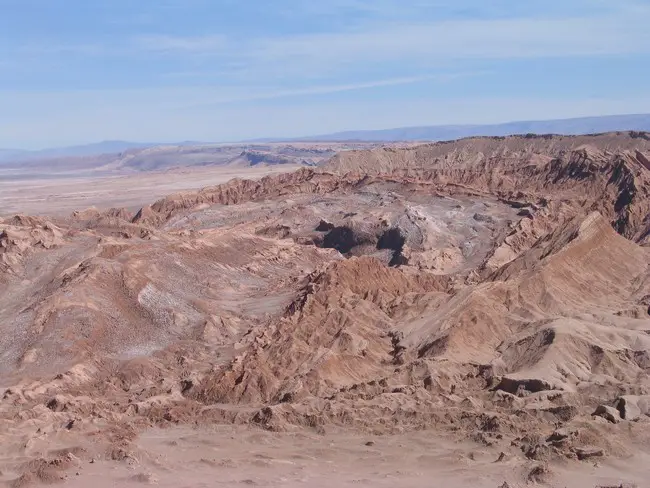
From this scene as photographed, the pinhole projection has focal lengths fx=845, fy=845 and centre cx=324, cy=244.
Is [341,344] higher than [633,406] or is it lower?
higher

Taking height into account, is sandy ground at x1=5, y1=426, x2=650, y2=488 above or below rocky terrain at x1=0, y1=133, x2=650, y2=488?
below

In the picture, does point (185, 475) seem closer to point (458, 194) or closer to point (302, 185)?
point (458, 194)

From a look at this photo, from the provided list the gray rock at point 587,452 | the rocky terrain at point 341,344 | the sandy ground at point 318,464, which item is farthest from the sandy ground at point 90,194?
the gray rock at point 587,452

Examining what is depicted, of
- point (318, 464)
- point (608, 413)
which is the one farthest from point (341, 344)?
point (608, 413)

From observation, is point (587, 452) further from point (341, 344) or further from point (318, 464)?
point (341, 344)

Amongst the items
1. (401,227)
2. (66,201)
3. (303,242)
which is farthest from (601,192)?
(66,201)

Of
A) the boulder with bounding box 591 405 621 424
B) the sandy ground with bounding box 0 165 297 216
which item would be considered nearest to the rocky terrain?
the boulder with bounding box 591 405 621 424

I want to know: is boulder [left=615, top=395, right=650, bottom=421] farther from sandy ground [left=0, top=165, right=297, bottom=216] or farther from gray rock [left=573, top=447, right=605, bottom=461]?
sandy ground [left=0, top=165, right=297, bottom=216]

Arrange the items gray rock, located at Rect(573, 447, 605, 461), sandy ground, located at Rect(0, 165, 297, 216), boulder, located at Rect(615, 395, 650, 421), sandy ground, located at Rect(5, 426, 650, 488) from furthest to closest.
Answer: sandy ground, located at Rect(0, 165, 297, 216), boulder, located at Rect(615, 395, 650, 421), gray rock, located at Rect(573, 447, 605, 461), sandy ground, located at Rect(5, 426, 650, 488)
